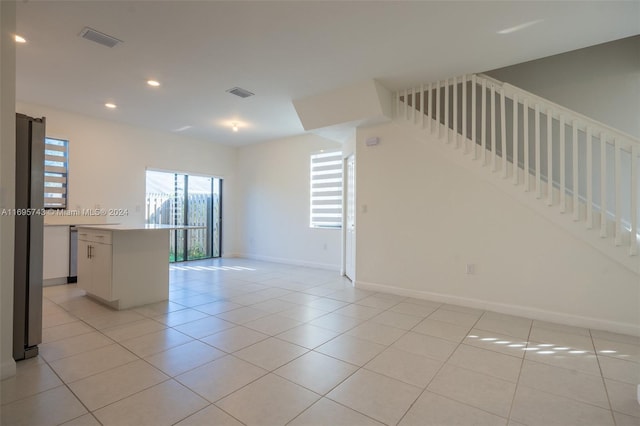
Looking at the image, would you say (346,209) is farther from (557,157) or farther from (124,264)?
(124,264)

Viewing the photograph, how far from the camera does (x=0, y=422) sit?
5.28 feet

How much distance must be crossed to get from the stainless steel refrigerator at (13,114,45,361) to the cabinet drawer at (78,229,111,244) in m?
1.07

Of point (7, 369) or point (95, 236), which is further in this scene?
point (95, 236)

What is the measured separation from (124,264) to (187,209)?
12.7 ft

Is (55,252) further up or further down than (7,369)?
further up

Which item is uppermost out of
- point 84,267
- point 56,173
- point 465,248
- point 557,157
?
point 557,157

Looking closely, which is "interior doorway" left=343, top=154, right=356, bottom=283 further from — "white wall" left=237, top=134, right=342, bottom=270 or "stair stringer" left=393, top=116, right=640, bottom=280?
"stair stringer" left=393, top=116, right=640, bottom=280

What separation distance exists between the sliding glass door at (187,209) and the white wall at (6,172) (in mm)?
4566

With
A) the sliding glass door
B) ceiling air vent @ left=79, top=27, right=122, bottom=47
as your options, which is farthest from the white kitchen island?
the sliding glass door

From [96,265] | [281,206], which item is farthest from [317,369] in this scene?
[281,206]

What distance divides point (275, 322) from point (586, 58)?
17.6 feet

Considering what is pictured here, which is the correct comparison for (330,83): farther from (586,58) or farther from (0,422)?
(0,422)

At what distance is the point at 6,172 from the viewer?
2.04 m

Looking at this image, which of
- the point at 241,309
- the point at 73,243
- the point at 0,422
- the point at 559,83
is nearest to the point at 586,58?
the point at 559,83
